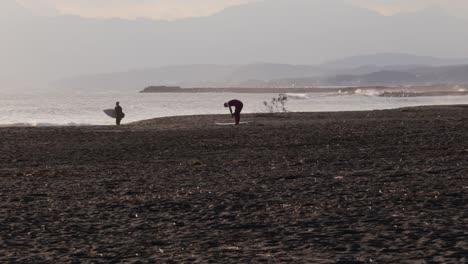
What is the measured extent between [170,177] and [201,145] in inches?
352

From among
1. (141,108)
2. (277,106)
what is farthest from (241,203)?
(141,108)

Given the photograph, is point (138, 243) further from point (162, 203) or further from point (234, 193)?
point (234, 193)

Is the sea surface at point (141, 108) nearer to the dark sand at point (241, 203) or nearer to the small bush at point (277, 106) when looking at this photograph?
the small bush at point (277, 106)

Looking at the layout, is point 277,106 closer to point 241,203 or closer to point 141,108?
point 141,108

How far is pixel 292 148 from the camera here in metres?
24.6

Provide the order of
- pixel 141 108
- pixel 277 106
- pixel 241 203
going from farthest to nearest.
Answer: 1. pixel 141 108
2. pixel 277 106
3. pixel 241 203

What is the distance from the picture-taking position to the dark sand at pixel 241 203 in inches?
387

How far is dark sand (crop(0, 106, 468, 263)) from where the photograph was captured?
9.83 metres

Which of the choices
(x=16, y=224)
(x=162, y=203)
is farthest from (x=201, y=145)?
(x=16, y=224)

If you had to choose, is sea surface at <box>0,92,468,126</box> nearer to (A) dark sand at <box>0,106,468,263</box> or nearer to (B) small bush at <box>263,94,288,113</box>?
(B) small bush at <box>263,94,288,113</box>

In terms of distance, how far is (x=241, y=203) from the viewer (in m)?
13.5

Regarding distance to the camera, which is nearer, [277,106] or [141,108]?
[277,106]

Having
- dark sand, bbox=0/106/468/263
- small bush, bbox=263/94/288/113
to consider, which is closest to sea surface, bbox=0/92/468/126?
small bush, bbox=263/94/288/113

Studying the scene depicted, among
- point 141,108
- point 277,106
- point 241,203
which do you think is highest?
point 241,203
